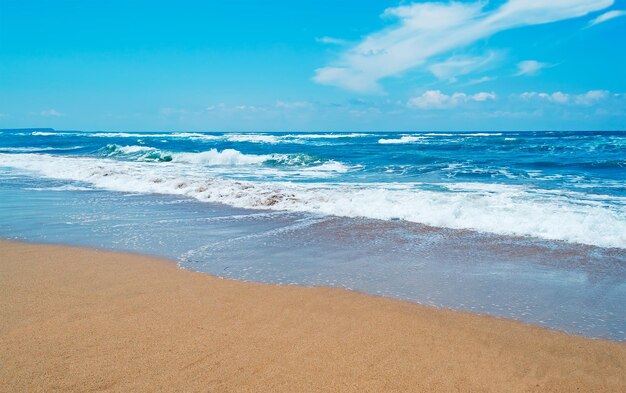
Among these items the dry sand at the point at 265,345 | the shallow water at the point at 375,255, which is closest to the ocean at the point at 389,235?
the shallow water at the point at 375,255

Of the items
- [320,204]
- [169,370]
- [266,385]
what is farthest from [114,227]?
[266,385]

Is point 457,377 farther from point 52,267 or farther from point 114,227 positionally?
point 114,227

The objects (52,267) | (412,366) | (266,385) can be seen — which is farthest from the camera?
(52,267)

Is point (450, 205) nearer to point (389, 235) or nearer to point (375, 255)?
point (389, 235)

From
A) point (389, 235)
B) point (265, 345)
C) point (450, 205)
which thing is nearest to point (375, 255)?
point (389, 235)

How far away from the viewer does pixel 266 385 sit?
2.96m

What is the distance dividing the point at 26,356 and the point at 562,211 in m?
9.18

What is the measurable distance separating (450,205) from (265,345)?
700 centimetres

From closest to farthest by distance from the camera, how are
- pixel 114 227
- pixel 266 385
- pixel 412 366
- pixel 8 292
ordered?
pixel 266 385 < pixel 412 366 < pixel 8 292 < pixel 114 227

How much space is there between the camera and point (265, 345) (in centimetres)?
349

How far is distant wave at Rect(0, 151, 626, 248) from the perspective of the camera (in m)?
7.79

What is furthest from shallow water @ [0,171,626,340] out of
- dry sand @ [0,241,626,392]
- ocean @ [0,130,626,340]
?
dry sand @ [0,241,626,392]

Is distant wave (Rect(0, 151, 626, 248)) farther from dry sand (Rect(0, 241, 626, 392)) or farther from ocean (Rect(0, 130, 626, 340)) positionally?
dry sand (Rect(0, 241, 626, 392))

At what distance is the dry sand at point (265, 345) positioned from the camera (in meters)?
3.02
